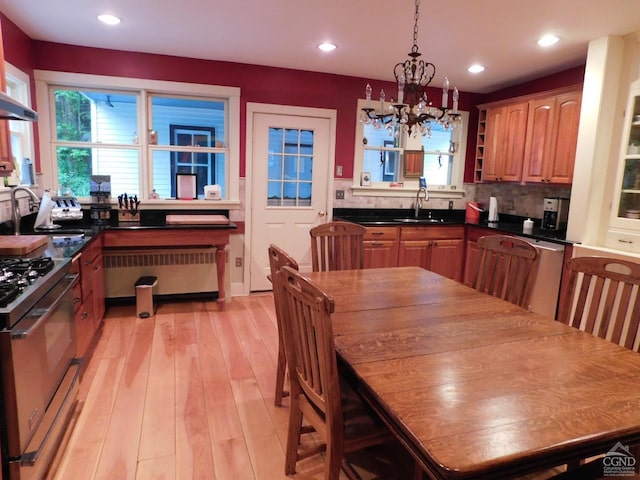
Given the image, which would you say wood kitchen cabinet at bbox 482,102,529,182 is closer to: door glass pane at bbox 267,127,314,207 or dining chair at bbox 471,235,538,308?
door glass pane at bbox 267,127,314,207

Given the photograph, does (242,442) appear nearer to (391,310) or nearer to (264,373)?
(264,373)

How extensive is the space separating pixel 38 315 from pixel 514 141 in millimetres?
4416

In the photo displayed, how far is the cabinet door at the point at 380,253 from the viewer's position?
174 inches

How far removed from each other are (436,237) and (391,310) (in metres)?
2.89

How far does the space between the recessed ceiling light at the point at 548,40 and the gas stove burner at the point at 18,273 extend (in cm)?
368

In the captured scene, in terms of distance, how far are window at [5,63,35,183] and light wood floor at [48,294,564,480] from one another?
4.87ft

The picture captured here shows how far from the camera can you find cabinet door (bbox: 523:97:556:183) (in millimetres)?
3975

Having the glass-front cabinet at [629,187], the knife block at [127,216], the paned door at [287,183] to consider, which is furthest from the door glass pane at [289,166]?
the glass-front cabinet at [629,187]

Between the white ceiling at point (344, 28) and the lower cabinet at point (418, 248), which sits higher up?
the white ceiling at point (344, 28)

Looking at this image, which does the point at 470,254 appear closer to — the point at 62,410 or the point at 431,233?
the point at 431,233

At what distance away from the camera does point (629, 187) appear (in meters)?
3.23

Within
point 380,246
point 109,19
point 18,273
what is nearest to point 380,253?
point 380,246

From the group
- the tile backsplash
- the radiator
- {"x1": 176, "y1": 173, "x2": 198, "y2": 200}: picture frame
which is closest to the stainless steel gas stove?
the radiator

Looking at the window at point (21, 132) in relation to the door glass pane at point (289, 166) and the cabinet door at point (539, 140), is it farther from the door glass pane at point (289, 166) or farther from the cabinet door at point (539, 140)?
the cabinet door at point (539, 140)
